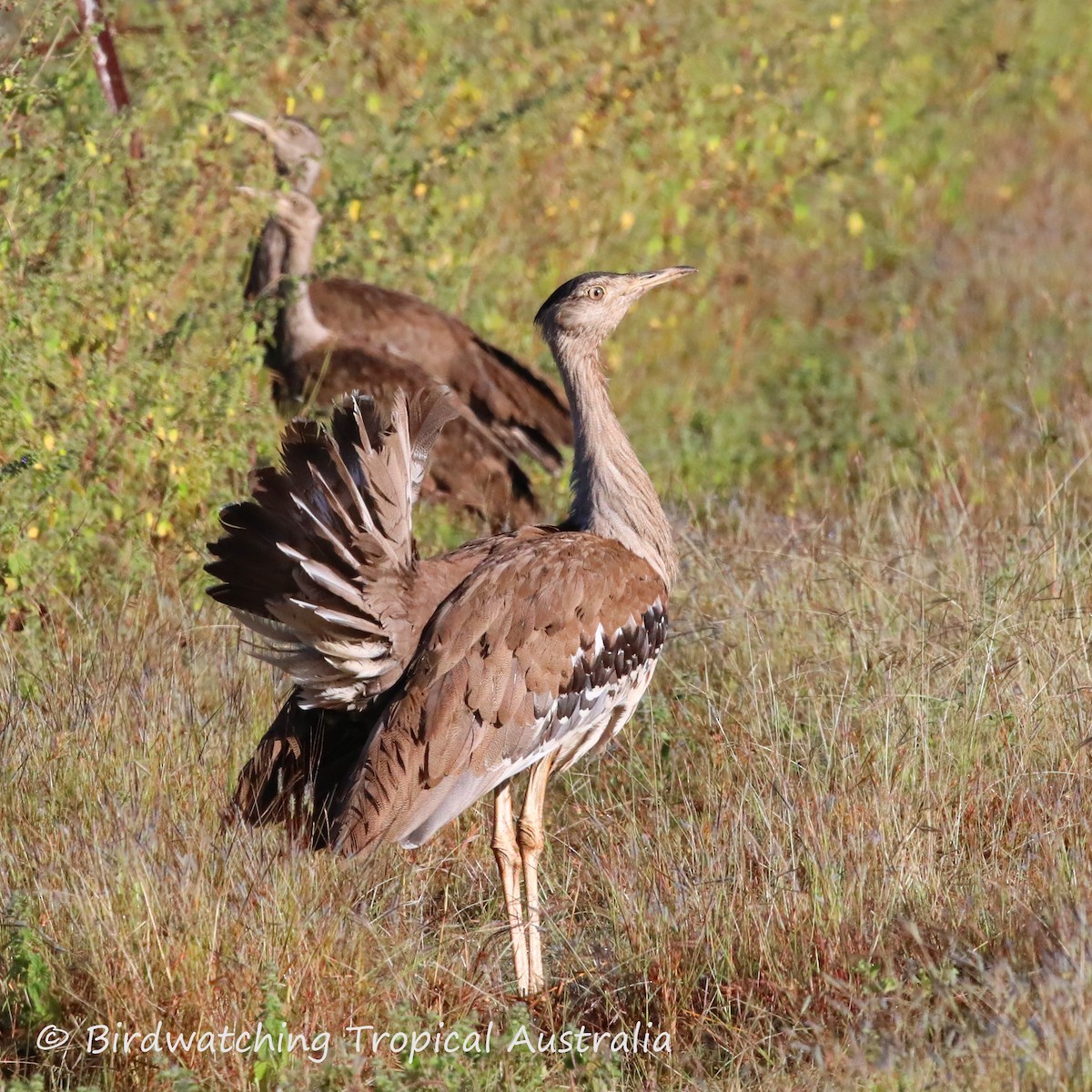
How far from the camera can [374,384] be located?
22.2ft

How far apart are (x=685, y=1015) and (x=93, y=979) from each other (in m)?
1.21

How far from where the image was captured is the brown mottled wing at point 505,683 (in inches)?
145

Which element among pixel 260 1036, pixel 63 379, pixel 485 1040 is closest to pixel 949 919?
pixel 485 1040

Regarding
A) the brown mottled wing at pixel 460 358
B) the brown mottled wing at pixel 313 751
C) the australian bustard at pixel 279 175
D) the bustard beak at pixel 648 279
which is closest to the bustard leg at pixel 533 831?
the brown mottled wing at pixel 313 751

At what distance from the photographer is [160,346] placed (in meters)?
5.45

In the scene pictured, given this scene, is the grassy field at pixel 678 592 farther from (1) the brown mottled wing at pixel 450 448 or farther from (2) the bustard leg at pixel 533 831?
(1) the brown mottled wing at pixel 450 448

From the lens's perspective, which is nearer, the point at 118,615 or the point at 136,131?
the point at 118,615

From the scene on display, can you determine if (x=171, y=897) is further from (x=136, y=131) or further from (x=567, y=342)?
(x=136, y=131)

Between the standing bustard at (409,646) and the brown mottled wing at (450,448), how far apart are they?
232 centimetres

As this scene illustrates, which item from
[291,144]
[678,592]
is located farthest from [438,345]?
[678,592]

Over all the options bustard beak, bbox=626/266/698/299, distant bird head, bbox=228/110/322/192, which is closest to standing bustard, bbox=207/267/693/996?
bustard beak, bbox=626/266/698/299

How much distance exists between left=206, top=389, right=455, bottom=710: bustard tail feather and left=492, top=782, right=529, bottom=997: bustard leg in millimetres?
451

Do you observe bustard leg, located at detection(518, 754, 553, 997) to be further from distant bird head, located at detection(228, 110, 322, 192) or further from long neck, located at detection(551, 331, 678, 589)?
distant bird head, located at detection(228, 110, 322, 192)

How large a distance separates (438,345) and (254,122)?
4.00 feet
